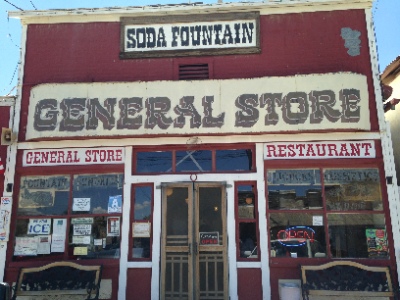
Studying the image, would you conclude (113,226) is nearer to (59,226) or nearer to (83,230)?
(83,230)

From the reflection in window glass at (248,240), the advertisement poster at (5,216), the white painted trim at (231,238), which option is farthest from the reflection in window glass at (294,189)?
the advertisement poster at (5,216)

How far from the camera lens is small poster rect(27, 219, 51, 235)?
8.73m

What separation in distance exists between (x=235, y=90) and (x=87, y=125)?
3.31m

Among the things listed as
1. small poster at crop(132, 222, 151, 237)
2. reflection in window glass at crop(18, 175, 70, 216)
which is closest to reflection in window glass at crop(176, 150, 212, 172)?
small poster at crop(132, 222, 151, 237)

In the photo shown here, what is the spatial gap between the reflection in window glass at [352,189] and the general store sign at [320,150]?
34 centimetres

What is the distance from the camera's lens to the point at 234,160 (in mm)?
8781

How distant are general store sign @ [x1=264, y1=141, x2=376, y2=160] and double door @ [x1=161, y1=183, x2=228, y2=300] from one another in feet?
4.57

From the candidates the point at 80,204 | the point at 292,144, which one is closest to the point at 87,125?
the point at 80,204

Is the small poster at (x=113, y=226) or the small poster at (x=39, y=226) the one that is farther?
the small poster at (x=39, y=226)

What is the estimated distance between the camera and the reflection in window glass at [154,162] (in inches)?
348

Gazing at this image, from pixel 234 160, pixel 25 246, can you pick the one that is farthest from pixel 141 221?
pixel 25 246

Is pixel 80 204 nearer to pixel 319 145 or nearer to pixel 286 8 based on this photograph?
pixel 319 145

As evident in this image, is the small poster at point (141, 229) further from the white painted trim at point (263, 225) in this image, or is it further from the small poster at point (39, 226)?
the white painted trim at point (263, 225)

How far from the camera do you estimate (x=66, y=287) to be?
8.02 meters
